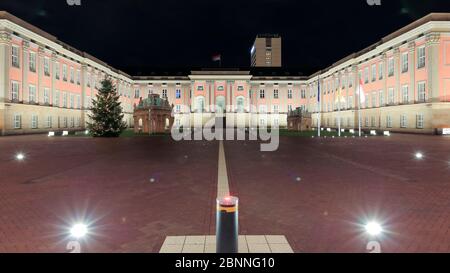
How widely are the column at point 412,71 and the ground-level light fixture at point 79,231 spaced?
4208cm

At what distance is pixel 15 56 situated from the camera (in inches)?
1435

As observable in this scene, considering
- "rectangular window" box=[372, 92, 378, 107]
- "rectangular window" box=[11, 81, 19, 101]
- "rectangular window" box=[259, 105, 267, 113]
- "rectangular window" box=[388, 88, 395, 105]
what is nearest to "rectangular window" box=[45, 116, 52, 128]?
"rectangular window" box=[11, 81, 19, 101]

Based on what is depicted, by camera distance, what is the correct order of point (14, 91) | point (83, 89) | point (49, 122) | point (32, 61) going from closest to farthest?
point (14, 91)
point (32, 61)
point (49, 122)
point (83, 89)

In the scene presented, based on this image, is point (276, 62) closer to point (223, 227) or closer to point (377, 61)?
point (377, 61)

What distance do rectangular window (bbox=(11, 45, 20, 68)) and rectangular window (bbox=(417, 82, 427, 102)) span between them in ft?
159

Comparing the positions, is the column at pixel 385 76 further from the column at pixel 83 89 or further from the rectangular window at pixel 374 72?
the column at pixel 83 89

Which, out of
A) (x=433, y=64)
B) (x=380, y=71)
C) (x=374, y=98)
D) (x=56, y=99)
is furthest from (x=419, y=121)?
(x=56, y=99)

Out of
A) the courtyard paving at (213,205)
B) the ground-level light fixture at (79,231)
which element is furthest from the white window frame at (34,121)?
the ground-level light fixture at (79,231)

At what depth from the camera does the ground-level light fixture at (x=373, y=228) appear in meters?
5.25

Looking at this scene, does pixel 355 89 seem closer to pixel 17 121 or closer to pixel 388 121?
pixel 388 121

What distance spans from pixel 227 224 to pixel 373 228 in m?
3.06

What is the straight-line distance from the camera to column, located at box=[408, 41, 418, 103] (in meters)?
38.2

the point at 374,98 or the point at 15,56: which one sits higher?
the point at 15,56

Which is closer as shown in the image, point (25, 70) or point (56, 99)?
point (25, 70)
